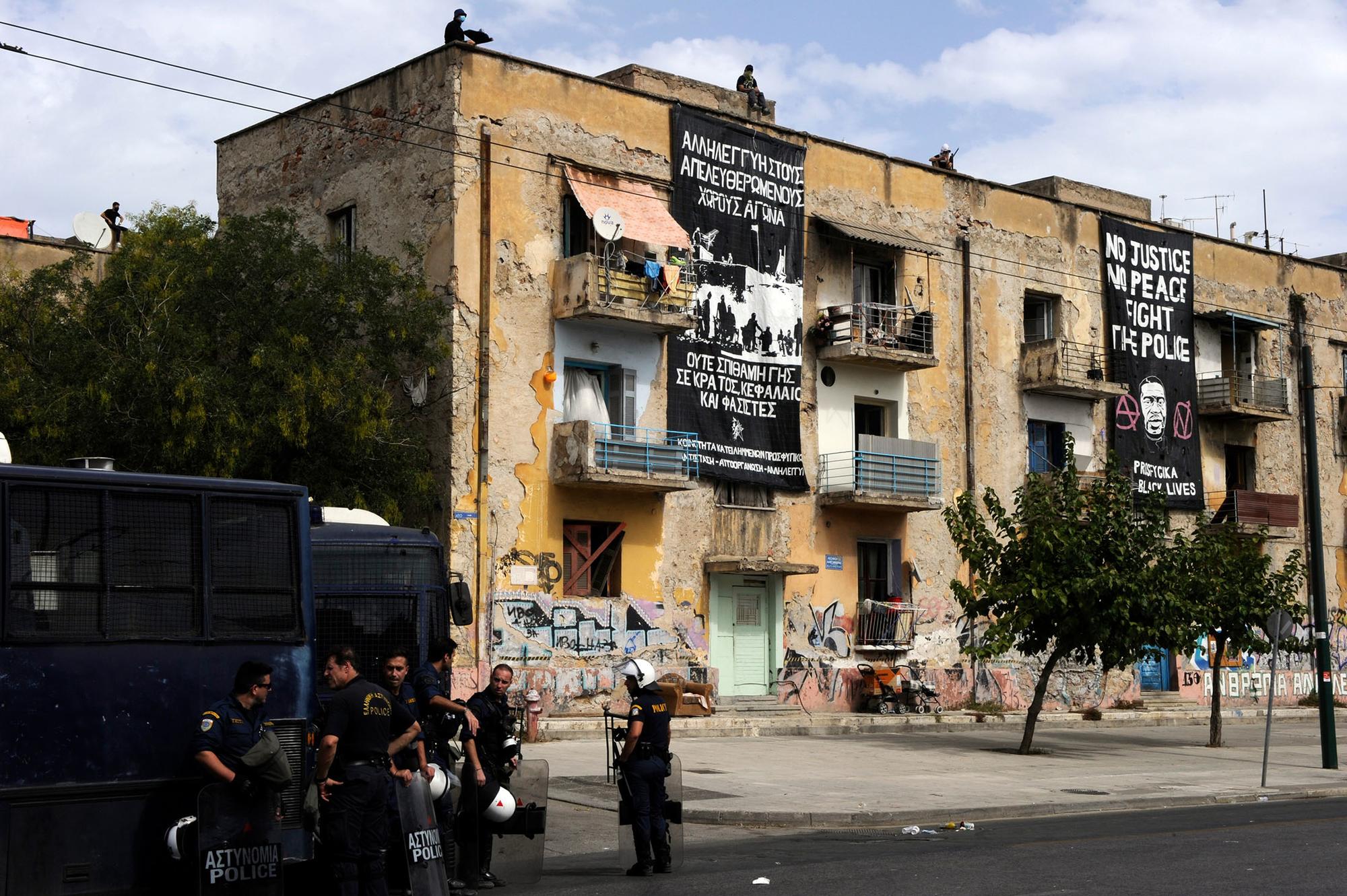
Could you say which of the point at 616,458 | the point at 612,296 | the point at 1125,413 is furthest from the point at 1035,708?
the point at 1125,413

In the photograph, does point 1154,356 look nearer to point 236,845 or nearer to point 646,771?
point 646,771

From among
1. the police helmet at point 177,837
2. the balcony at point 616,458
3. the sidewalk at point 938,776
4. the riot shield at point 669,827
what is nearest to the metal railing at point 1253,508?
the sidewalk at point 938,776

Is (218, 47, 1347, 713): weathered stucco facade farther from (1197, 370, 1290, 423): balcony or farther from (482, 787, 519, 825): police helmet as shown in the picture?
(482, 787, 519, 825): police helmet

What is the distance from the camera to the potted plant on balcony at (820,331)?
1219 inches

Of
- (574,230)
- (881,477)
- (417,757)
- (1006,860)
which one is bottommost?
(1006,860)

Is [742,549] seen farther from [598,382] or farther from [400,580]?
[400,580]

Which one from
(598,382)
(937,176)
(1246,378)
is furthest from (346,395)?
(1246,378)

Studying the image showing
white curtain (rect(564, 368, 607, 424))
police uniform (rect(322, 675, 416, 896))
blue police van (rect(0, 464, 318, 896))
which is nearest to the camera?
blue police van (rect(0, 464, 318, 896))

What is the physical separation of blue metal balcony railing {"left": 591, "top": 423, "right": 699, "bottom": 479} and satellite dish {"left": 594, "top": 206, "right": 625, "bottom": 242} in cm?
329

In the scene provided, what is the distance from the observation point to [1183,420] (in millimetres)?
38375

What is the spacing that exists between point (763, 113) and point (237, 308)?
13.6 m

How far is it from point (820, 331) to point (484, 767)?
2025 cm

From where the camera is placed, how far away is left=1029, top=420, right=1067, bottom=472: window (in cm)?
3541

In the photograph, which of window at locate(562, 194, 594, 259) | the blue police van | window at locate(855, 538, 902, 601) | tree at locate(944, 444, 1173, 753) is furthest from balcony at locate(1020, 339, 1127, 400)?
the blue police van
